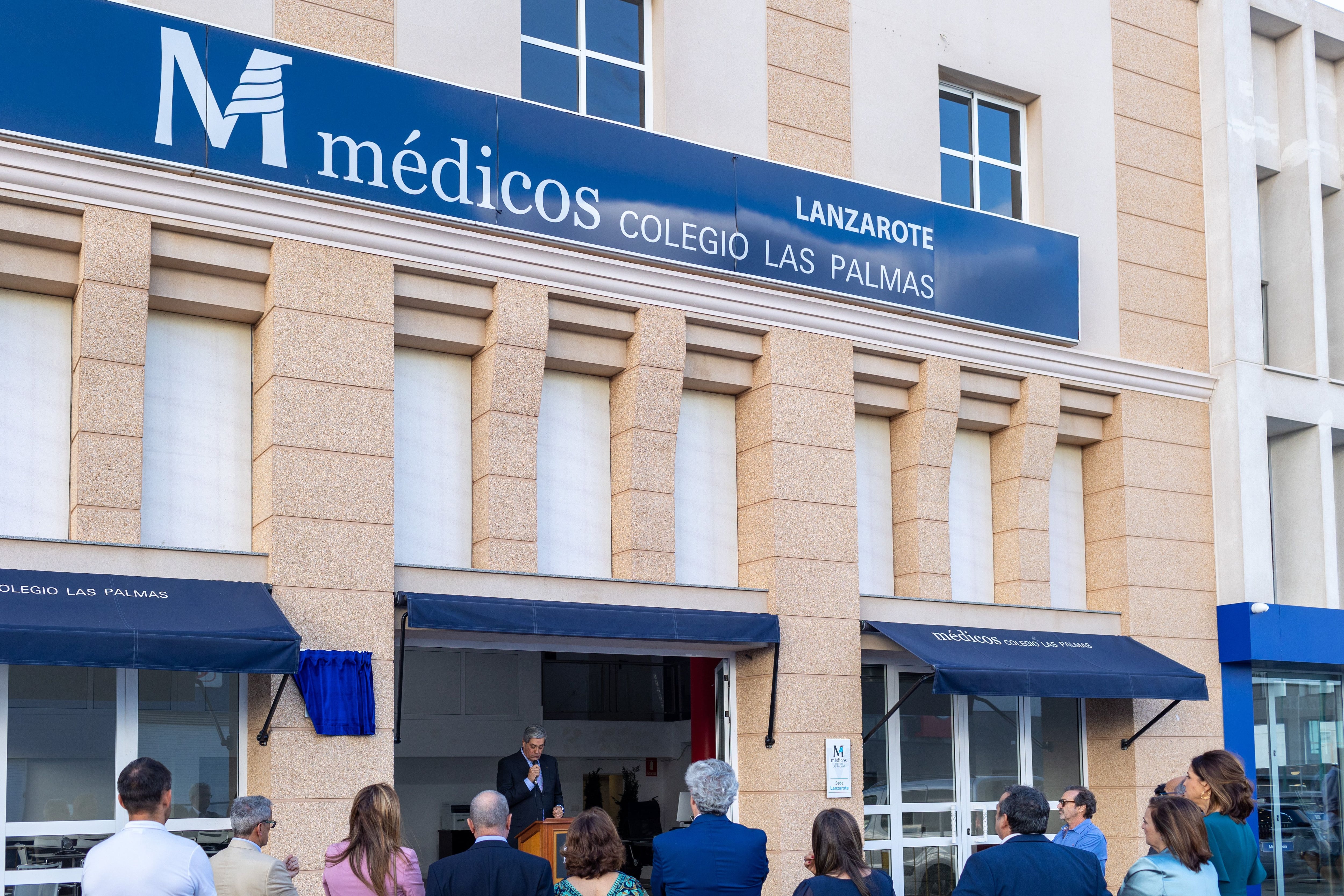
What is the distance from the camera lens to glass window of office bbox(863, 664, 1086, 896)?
13945 millimetres

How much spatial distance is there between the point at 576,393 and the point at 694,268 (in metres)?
1.56

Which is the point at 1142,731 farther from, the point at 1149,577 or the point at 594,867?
the point at 594,867

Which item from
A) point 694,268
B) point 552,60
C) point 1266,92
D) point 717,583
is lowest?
point 717,583

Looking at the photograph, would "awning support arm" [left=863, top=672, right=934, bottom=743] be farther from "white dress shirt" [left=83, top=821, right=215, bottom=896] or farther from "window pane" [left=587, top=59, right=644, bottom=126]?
"white dress shirt" [left=83, top=821, right=215, bottom=896]

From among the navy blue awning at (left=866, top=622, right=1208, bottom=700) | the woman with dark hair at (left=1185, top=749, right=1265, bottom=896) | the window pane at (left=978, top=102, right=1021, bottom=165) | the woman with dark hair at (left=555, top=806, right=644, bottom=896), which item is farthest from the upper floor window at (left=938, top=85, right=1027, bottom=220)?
the woman with dark hair at (left=555, top=806, right=644, bottom=896)

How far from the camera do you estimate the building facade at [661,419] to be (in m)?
10.4

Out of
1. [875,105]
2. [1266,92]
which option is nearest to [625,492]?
[875,105]

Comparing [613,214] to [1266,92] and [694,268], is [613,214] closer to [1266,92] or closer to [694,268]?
[694,268]

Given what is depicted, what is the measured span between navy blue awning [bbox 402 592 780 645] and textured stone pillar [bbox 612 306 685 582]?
0.55 meters

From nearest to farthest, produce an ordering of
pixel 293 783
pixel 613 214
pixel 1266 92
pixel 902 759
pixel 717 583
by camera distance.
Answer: pixel 293 783 → pixel 613 214 → pixel 717 583 → pixel 902 759 → pixel 1266 92

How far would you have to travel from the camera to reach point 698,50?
13422mm

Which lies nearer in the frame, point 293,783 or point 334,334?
point 293,783

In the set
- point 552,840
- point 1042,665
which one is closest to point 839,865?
point 552,840

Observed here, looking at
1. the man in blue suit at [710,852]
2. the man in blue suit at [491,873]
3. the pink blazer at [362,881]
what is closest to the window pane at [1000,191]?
the man in blue suit at [710,852]
